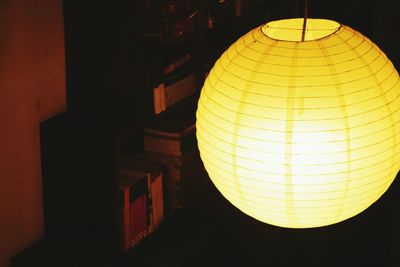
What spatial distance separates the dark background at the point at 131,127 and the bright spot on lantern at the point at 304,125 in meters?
0.98

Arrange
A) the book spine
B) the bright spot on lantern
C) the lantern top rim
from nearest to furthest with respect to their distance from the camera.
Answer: the bright spot on lantern → the lantern top rim → the book spine

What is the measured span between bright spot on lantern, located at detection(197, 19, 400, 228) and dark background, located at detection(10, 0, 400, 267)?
979 mm

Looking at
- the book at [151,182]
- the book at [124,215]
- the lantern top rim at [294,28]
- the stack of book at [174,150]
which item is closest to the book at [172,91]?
the stack of book at [174,150]

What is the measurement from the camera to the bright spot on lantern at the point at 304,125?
4.60 ft

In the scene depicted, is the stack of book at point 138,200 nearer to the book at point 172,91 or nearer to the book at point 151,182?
the book at point 151,182

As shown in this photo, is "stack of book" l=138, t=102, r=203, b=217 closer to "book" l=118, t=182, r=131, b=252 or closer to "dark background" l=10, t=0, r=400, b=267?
"dark background" l=10, t=0, r=400, b=267

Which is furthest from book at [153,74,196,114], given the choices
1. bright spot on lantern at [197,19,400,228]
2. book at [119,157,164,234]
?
bright spot on lantern at [197,19,400,228]

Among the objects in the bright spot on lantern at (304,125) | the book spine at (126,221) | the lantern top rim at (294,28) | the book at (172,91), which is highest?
the lantern top rim at (294,28)

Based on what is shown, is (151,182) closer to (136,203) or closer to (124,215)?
(136,203)

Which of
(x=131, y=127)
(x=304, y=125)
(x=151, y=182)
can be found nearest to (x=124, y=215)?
(x=151, y=182)

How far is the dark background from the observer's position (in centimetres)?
246

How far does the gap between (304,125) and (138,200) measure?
1.42m

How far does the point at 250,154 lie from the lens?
4.78 ft

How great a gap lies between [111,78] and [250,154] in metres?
1.19
